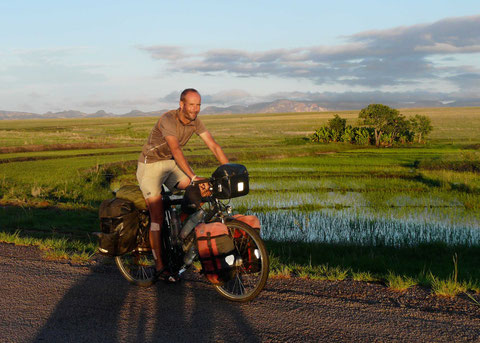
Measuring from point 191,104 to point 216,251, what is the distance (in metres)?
1.71

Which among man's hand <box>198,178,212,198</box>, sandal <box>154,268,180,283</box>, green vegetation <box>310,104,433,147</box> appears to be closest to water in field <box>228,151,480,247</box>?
sandal <box>154,268,180,283</box>

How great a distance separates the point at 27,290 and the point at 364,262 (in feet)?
20.4

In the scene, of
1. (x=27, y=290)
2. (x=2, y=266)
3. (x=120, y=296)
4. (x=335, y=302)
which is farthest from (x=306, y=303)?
(x=2, y=266)

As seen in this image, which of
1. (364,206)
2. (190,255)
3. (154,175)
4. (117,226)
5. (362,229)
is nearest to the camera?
(190,255)

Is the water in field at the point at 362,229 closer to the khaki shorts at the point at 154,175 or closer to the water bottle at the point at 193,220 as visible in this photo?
the khaki shorts at the point at 154,175

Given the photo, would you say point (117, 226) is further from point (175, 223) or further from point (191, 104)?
point (191, 104)

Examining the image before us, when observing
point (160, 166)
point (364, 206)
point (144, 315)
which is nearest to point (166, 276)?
point (144, 315)

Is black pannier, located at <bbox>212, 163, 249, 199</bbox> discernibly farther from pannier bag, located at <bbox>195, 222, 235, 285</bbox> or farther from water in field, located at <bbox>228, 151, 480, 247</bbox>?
water in field, located at <bbox>228, 151, 480, 247</bbox>

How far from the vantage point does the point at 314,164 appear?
30.0 meters

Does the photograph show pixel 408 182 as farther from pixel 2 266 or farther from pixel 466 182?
pixel 2 266

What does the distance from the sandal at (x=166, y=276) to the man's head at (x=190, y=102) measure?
1954 mm

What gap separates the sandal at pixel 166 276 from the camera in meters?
5.69

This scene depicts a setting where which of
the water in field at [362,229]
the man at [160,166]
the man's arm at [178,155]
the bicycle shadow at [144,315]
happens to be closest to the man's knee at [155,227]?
the man at [160,166]

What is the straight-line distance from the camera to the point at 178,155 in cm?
523
